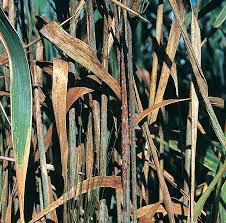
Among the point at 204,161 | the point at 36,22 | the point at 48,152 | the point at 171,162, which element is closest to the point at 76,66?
the point at 36,22

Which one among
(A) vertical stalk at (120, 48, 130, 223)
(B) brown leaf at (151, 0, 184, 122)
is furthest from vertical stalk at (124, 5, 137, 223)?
(B) brown leaf at (151, 0, 184, 122)

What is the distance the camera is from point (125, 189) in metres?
0.77

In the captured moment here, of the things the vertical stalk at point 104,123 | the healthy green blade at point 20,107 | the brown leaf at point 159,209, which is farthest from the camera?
the brown leaf at point 159,209

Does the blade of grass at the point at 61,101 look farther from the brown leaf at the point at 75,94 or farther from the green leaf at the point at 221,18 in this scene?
the green leaf at the point at 221,18

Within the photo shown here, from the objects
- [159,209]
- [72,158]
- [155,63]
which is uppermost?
[155,63]

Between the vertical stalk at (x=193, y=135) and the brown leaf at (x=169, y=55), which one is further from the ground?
the brown leaf at (x=169, y=55)

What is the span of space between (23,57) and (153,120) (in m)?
0.35

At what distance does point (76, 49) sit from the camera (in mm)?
771

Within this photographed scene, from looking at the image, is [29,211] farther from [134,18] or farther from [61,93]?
[134,18]

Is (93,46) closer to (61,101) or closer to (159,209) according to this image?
(61,101)

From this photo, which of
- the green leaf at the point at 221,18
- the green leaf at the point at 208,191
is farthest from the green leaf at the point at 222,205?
the green leaf at the point at 221,18

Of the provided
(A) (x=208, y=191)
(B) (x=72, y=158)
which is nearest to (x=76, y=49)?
(B) (x=72, y=158)

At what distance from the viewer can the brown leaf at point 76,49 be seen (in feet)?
2.46

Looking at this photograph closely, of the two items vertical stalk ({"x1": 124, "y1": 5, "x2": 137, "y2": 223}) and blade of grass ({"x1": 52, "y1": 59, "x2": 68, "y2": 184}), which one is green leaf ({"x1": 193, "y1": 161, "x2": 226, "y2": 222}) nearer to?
vertical stalk ({"x1": 124, "y1": 5, "x2": 137, "y2": 223})
